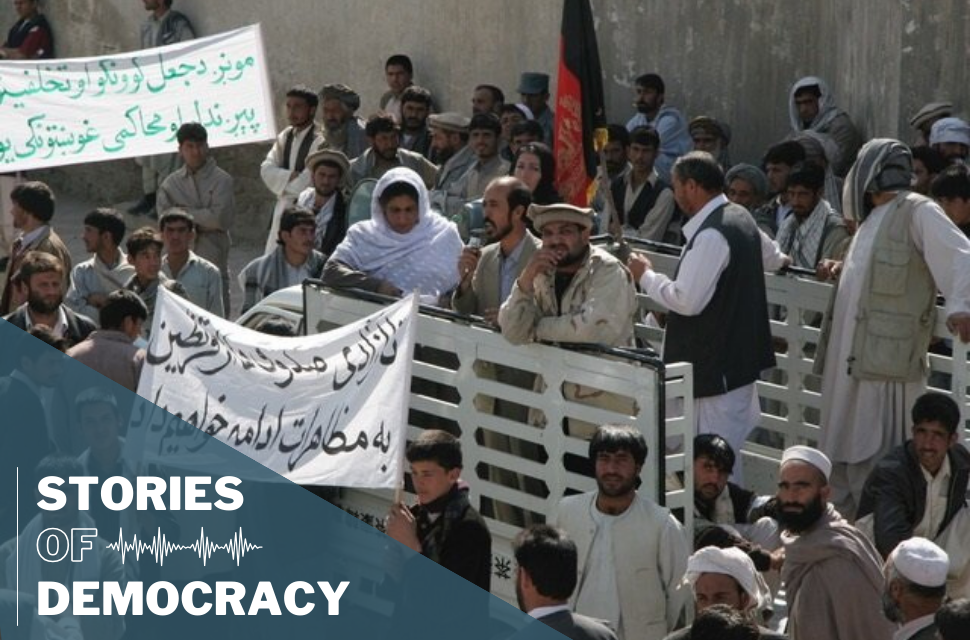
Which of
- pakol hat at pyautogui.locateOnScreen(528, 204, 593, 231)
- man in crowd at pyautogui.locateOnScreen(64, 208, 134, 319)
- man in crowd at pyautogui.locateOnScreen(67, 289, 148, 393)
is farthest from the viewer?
man in crowd at pyautogui.locateOnScreen(64, 208, 134, 319)

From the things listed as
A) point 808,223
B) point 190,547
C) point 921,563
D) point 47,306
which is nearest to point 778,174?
point 808,223

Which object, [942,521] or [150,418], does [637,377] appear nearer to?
[942,521]

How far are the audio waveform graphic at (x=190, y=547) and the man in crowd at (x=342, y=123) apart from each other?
5551mm

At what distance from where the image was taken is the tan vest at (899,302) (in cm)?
955

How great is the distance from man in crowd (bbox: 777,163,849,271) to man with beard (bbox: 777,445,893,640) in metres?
3.18

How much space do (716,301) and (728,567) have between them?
219 centimetres

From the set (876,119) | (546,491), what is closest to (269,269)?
(546,491)

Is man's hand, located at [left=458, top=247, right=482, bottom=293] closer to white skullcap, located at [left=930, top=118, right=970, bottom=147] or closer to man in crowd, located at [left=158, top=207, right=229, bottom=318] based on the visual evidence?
man in crowd, located at [left=158, top=207, right=229, bottom=318]

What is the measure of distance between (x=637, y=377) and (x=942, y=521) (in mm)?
1226

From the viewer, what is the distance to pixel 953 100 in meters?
13.0

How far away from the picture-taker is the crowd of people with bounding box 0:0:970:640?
8.07 metres

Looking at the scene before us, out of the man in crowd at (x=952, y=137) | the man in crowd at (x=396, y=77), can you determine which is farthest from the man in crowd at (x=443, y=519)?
the man in crowd at (x=396, y=77)
